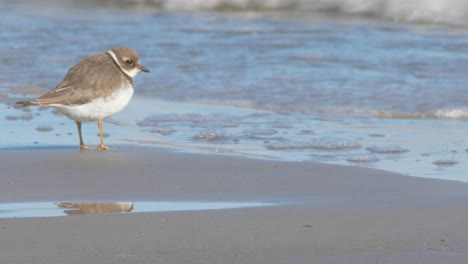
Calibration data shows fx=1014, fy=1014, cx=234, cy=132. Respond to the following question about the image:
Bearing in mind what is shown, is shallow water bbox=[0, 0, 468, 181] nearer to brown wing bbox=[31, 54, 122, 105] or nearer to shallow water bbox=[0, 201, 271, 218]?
brown wing bbox=[31, 54, 122, 105]

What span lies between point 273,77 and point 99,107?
3401 millimetres

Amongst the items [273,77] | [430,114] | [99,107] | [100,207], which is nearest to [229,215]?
[100,207]

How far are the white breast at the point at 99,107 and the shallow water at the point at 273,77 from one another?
43 centimetres

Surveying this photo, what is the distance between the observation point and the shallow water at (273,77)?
6.93 metres

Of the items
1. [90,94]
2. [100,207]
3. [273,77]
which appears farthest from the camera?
[273,77]

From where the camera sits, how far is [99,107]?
6.48 meters

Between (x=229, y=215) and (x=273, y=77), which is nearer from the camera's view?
(x=229, y=215)

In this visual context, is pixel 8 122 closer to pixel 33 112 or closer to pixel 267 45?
pixel 33 112

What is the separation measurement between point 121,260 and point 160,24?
9852mm

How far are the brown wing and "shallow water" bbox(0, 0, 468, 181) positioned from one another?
0.50 metres

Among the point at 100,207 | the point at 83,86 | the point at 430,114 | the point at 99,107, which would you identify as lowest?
the point at 430,114

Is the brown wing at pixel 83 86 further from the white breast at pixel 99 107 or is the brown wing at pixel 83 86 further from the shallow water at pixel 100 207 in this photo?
the shallow water at pixel 100 207

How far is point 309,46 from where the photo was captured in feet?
37.3

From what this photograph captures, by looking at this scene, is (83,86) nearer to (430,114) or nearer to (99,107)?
(99,107)
